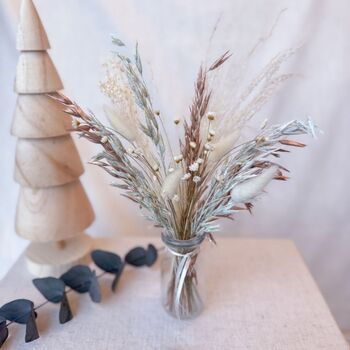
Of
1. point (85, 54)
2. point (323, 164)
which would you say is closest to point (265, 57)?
point (323, 164)

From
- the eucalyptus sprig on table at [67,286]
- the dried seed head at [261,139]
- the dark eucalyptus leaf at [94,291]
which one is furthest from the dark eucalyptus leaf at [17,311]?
the dried seed head at [261,139]

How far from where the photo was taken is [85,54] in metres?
0.95

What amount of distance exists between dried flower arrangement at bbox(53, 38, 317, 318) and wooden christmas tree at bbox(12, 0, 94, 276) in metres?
0.14

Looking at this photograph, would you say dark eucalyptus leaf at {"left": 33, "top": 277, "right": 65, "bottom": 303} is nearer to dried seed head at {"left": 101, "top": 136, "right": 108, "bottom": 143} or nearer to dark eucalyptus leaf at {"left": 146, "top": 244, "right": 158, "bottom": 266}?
dark eucalyptus leaf at {"left": 146, "top": 244, "right": 158, "bottom": 266}

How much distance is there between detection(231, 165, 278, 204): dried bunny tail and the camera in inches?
19.2

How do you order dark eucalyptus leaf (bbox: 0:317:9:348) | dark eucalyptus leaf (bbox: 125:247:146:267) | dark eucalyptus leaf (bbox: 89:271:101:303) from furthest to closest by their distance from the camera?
1. dark eucalyptus leaf (bbox: 125:247:146:267)
2. dark eucalyptus leaf (bbox: 89:271:101:303)
3. dark eucalyptus leaf (bbox: 0:317:9:348)

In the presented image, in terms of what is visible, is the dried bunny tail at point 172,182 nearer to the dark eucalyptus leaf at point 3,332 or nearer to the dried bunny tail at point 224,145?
the dried bunny tail at point 224,145

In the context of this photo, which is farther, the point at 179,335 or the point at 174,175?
the point at 179,335

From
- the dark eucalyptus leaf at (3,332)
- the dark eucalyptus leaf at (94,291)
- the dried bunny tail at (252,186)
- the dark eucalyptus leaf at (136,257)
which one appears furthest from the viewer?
the dark eucalyptus leaf at (136,257)

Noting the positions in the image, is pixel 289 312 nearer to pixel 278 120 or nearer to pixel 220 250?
pixel 220 250

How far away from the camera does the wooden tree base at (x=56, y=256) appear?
2.53 feet

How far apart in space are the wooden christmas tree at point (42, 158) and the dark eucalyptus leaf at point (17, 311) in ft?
0.44

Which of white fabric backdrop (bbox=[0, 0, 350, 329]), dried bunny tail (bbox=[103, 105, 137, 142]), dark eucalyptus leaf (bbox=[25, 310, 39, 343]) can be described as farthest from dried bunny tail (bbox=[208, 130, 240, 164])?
dark eucalyptus leaf (bbox=[25, 310, 39, 343])

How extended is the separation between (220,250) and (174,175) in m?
0.47
